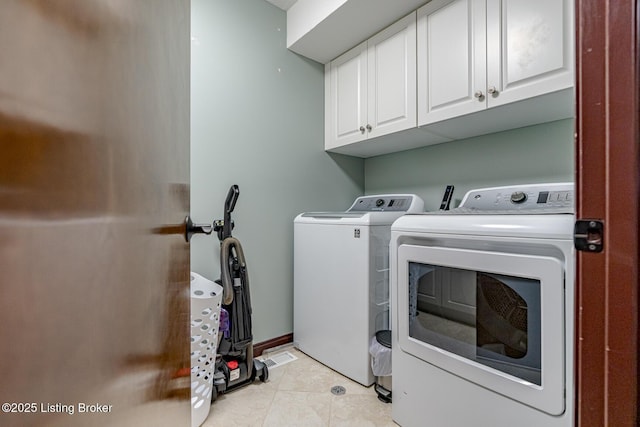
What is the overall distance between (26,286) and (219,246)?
163 cm

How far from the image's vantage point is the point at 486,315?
3.51 feet

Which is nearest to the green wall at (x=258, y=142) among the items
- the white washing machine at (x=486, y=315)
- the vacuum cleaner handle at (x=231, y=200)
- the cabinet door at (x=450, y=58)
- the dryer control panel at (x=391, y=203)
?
the vacuum cleaner handle at (x=231, y=200)

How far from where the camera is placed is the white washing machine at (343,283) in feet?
5.17

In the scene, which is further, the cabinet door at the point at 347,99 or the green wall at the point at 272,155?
the cabinet door at the point at 347,99

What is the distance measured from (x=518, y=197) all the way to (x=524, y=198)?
0.03m

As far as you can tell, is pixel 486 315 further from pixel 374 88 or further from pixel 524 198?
pixel 374 88

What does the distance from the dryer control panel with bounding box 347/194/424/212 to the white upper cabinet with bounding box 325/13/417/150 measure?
0.46 metres

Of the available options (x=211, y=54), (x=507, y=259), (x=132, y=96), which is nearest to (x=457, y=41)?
(x=507, y=259)

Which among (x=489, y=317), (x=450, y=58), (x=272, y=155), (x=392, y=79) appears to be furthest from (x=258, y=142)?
(x=489, y=317)

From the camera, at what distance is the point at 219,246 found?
5.79 feet

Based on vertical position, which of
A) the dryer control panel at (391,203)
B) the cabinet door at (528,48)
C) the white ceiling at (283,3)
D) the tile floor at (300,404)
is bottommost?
the tile floor at (300,404)

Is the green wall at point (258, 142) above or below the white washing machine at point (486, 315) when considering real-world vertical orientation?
above

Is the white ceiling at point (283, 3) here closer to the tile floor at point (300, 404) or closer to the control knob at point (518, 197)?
the control knob at point (518, 197)

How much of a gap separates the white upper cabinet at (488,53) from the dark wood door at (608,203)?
0.86 meters
